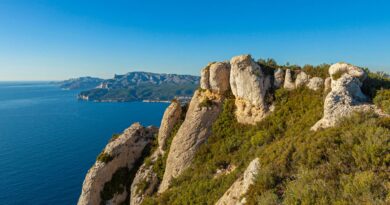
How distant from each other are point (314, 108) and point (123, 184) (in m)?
29.4

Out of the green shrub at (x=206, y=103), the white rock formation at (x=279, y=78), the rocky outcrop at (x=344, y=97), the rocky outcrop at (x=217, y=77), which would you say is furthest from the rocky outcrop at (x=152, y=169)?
the rocky outcrop at (x=344, y=97)

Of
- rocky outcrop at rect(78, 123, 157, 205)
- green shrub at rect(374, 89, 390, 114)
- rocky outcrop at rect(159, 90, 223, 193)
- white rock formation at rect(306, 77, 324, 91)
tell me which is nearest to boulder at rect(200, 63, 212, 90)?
rocky outcrop at rect(159, 90, 223, 193)

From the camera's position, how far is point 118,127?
491 ft

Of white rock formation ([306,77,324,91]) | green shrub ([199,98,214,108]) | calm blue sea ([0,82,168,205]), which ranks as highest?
white rock formation ([306,77,324,91])

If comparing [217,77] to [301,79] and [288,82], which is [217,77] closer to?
[288,82]

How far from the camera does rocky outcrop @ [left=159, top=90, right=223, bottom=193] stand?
33.6 meters

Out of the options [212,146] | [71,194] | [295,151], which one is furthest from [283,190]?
[71,194]

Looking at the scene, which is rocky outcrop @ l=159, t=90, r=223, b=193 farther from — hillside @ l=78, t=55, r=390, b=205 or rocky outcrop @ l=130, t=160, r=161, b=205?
rocky outcrop @ l=130, t=160, r=161, b=205

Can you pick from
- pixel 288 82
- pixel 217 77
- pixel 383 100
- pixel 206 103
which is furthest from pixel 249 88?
pixel 383 100

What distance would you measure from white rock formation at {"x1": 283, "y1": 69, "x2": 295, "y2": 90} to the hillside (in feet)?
0.42

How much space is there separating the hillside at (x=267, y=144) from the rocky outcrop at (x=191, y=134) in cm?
14

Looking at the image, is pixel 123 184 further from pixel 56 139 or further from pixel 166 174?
pixel 56 139

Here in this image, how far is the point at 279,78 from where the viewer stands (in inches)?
1298

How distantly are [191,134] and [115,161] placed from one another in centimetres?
1369
